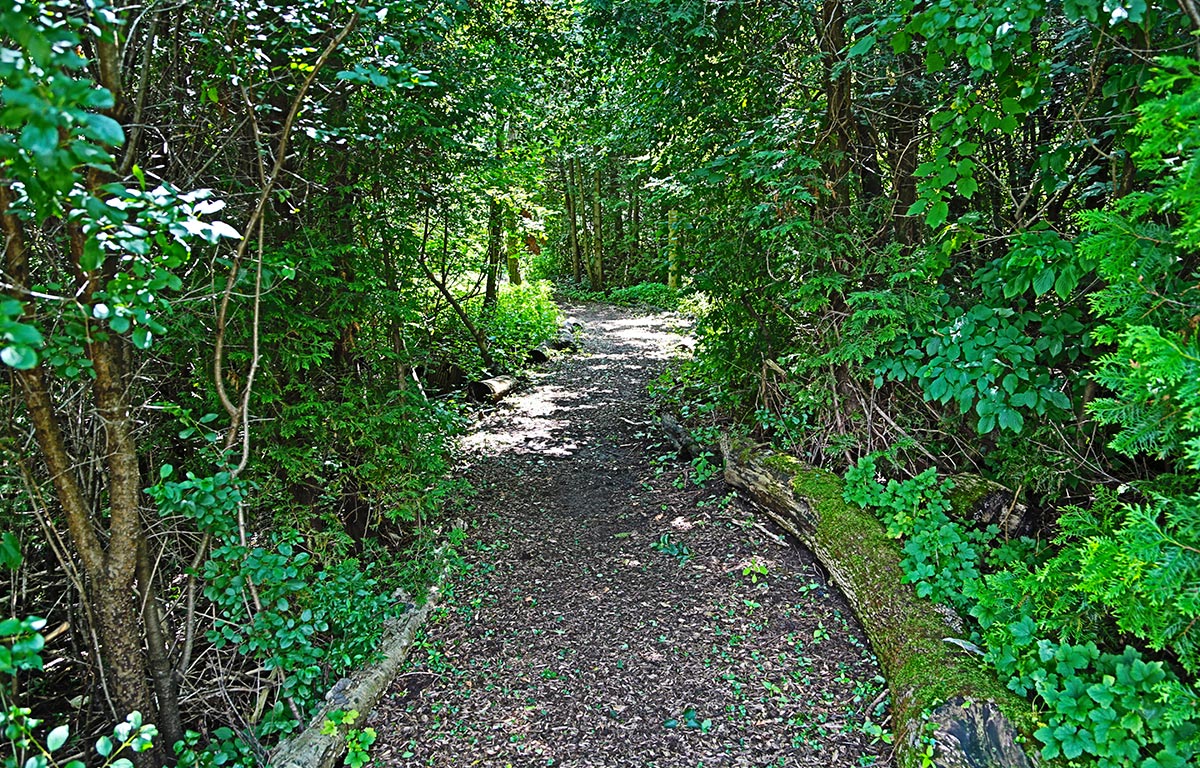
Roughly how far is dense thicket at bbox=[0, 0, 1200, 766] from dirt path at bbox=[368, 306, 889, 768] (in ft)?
1.71

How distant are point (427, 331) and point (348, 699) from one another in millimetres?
3356

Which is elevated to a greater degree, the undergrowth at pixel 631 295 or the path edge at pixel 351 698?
the undergrowth at pixel 631 295

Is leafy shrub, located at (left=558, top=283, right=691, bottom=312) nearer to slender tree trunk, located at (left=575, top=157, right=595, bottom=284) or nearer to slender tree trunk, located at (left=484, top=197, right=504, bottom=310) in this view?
slender tree trunk, located at (left=575, top=157, right=595, bottom=284)

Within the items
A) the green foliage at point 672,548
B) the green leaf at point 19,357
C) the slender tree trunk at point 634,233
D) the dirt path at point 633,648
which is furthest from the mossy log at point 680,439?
the slender tree trunk at point 634,233

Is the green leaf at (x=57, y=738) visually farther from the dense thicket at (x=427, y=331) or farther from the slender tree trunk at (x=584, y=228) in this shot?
the slender tree trunk at (x=584, y=228)

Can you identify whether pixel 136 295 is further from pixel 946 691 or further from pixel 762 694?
pixel 946 691

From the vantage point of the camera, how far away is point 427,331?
18.4ft

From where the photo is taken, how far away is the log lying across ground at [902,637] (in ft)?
7.90

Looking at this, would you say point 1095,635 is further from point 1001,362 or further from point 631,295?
point 631,295

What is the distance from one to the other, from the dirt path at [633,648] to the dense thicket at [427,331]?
0.52 metres

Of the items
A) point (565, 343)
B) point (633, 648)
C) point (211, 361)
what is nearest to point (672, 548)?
point (633, 648)

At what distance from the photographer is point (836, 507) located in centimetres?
386

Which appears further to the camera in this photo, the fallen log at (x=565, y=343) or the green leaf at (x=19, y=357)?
the fallen log at (x=565, y=343)

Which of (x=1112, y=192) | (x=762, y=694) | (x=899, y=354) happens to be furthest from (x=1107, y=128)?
(x=762, y=694)
